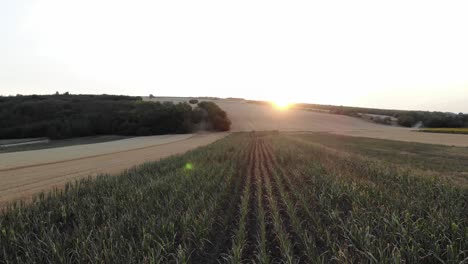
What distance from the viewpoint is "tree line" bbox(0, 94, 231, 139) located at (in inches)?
2687

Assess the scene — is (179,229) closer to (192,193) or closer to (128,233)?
(128,233)

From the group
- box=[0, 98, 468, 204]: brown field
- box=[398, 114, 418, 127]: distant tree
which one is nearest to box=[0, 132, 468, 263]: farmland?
box=[0, 98, 468, 204]: brown field

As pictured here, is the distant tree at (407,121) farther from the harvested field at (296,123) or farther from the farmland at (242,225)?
the farmland at (242,225)

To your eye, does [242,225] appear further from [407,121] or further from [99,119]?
[407,121]

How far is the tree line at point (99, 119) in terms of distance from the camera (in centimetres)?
6825

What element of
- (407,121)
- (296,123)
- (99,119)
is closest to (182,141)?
(99,119)

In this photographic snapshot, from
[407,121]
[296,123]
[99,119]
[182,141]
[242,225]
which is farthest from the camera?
[407,121]

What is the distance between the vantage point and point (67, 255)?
5.28 m

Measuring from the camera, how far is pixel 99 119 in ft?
240

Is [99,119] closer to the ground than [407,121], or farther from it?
closer to the ground

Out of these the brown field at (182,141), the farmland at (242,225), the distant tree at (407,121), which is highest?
the farmland at (242,225)

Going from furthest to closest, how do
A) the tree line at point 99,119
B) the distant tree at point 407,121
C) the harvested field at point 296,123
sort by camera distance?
the distant tree at point 407,121
the harvested field at point 296,123
the tree line at point 99,119

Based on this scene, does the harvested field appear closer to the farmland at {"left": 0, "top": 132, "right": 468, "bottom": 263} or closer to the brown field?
the brown field

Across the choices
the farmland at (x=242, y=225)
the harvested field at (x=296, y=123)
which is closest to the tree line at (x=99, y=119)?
the harvested field at (x=296, y=123)
